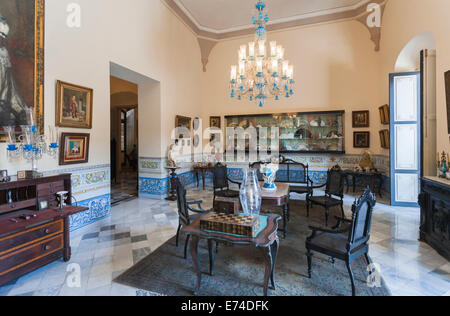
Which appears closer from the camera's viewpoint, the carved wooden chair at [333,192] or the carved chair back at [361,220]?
the carved chair back at [361,220]

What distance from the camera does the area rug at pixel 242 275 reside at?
2439 mm

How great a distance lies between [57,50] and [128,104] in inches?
254

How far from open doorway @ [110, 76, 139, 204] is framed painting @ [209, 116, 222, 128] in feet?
9.65

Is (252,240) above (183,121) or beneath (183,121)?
beneath

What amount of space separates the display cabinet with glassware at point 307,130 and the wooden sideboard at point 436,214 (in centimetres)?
396

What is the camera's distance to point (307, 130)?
780 cm

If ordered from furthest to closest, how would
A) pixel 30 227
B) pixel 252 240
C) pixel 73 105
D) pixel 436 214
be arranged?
pixel 73 105 → pixel 436 214 → pixel 30 227 → pixel 252 240

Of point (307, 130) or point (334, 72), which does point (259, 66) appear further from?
point (334, 72)

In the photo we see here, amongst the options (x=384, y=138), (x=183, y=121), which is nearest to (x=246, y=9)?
(x=183, y=121)

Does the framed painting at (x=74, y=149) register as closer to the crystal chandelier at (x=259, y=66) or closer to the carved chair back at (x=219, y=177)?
the carved chair back at (x=219, y=177)

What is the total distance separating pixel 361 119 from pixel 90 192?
25.5ft

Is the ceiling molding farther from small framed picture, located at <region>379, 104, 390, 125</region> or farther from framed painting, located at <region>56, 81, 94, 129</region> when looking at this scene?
framed painting, located at <region>56, 81, 94, 129</region>

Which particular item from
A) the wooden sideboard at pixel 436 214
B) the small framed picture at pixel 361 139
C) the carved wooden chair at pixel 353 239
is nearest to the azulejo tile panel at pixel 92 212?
the carved wooden chair at pixel 353 239
